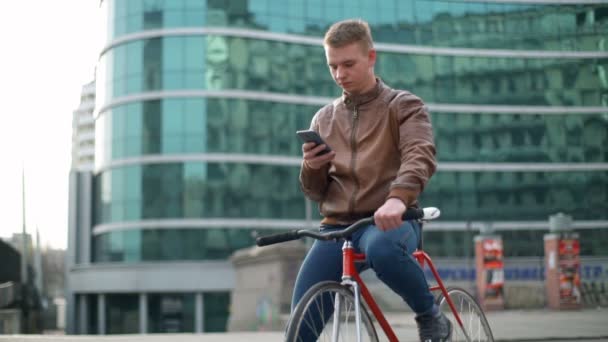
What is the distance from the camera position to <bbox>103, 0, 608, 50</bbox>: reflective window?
161 feet

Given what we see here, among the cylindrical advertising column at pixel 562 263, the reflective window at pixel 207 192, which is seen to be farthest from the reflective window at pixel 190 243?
the cylindrical advertising column at pixel 562 263

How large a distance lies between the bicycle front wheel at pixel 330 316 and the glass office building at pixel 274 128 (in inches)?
1564

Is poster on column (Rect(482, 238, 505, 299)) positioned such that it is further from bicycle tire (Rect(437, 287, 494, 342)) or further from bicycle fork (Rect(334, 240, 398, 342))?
bicycle fork (Rect(334, 240, 398, 342))

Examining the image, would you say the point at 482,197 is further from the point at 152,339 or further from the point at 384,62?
the point at 152,339

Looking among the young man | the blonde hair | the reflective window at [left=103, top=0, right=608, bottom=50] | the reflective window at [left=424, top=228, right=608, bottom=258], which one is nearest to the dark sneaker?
the young man

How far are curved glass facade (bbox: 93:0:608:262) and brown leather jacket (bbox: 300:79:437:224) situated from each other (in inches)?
1731

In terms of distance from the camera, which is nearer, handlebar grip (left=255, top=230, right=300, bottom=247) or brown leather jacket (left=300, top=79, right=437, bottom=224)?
handlebar grip (left=255, top=230, right=300, bottom=247)

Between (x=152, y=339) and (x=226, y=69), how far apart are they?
133 feet

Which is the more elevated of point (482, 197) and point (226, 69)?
point (226, 69)

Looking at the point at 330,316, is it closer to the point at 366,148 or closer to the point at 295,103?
the point at 366,148

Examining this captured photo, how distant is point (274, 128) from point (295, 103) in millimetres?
2058

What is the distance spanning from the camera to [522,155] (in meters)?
55.2

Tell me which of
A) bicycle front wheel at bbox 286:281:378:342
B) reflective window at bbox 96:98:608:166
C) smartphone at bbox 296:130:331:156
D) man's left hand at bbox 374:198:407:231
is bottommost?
bicycle front wheel at bbox 286:281:378:342

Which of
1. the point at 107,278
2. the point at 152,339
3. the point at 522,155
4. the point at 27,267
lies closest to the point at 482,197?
the point at 522,155
